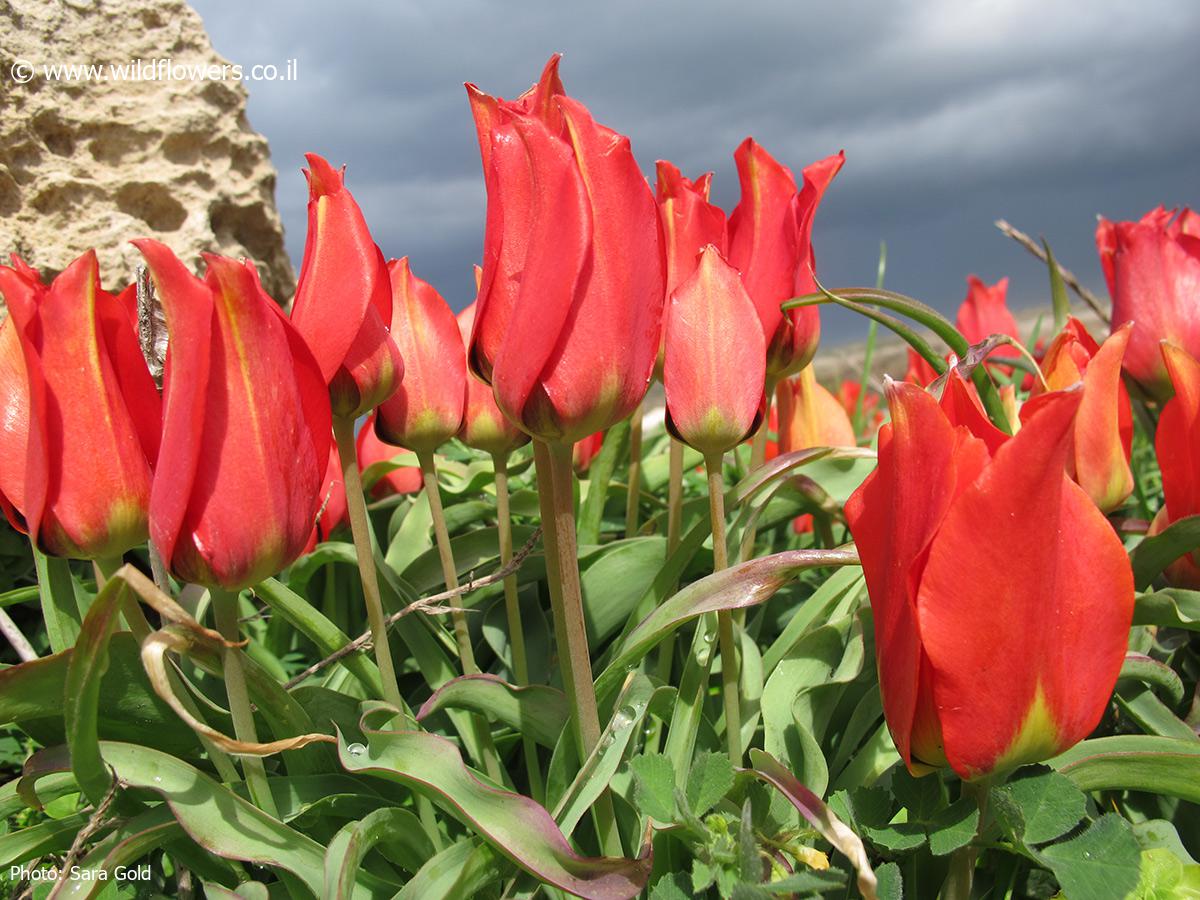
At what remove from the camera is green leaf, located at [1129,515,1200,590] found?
1.19m

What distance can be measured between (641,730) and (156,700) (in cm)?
54

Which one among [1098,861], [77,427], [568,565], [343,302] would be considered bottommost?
[1098,861]

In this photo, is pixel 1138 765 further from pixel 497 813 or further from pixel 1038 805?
pixel 497 813

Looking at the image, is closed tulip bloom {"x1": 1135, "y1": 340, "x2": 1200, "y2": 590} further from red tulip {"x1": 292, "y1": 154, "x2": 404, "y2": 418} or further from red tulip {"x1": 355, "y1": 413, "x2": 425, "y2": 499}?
red tulip {"x1": 355, "y1": 413, "x2": 425, "y2": 499}

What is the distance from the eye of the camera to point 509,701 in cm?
110

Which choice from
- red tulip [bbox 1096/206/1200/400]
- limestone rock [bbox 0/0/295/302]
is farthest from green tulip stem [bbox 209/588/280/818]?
red tulip [bbox 1096/206/1200/400]

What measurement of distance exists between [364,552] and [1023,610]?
2.11ft

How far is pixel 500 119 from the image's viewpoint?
891mm

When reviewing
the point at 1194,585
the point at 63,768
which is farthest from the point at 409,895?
the point at 1194,585

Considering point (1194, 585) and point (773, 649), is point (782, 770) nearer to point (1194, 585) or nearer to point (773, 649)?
point (773, 649)

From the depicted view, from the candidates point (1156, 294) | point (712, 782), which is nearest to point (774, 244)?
point (712, 782)

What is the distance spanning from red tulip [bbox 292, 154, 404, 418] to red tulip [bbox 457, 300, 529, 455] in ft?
0.63

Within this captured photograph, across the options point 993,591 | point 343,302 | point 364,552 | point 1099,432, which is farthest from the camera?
point 1099,432

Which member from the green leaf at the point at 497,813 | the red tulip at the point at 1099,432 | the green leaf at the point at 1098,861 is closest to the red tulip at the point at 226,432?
the green leaf at the point at 497,813
